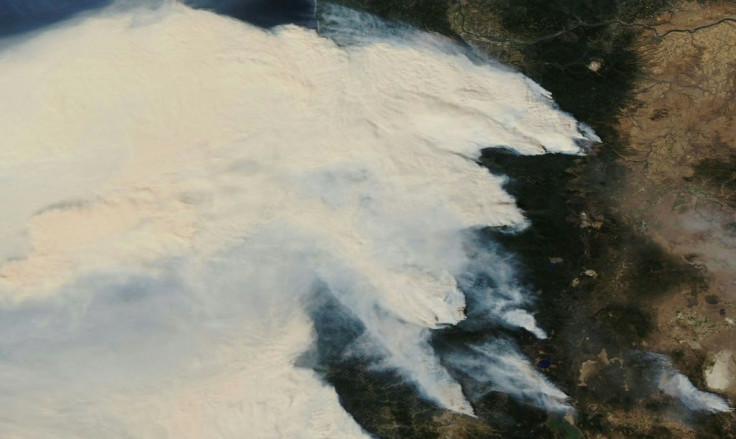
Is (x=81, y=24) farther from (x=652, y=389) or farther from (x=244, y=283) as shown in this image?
(x=652, y=389)

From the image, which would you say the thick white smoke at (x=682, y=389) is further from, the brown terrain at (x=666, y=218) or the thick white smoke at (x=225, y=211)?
the thick white smoke at (x=225, y=211)

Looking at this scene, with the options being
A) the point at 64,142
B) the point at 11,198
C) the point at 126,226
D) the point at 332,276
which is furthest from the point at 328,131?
the point at 11,198

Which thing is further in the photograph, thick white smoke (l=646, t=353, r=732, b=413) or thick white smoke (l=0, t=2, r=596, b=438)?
thick white smoke (l=646, t=353, r=732, b=413)

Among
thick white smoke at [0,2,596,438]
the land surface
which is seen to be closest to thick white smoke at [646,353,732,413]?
the land surface

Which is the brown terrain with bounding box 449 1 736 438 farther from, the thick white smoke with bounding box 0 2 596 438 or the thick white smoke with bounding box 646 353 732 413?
the thick white smoke with bounding box 0 2 596 438

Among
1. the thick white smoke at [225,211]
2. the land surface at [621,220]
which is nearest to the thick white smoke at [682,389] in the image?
→ the land surface at [621,220]

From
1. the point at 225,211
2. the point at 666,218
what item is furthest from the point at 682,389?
the point at 225,211
